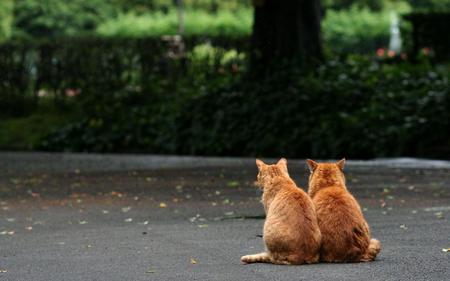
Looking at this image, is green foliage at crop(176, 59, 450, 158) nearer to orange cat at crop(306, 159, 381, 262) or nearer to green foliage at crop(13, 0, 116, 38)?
orange cat at crop(306, 159, 381, 262)

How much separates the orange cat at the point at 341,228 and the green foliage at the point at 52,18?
42.1 meters

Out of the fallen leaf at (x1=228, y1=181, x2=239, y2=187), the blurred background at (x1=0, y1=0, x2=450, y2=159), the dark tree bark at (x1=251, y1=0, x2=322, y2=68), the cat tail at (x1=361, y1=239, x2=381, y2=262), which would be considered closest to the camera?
the cat tail at (x1=361, y1=239, x2=381, y2=262)

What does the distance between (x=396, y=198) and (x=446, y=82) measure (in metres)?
6.80

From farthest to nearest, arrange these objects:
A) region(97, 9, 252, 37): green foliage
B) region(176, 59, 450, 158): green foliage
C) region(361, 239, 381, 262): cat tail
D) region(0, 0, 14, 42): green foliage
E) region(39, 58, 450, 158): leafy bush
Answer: region(0, 0, 14, 42): green foliage
region(97, 9, 252, 37): green foliage
region(39, 58, 450, 158): leafy bush
region(176, 59, 450, 158): green foliage
region(361, 239, 381, 262): cat tail

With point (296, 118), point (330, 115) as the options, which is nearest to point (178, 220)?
point (330, 115)

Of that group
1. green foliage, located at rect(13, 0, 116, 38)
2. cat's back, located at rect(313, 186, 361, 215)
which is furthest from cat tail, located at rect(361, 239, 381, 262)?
→ green foliage, located at rect(13, 0, 116, 38)

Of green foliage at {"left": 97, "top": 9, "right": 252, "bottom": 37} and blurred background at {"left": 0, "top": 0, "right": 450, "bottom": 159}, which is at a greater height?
green foliage at {"left": 97, "top": 9, "right": 252, "bottom": 37}

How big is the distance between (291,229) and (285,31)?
45.6 feet

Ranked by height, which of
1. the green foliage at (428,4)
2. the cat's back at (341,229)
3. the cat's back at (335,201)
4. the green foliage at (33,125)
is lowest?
the green foliage at (33,125)

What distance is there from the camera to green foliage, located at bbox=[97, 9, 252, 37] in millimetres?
44344

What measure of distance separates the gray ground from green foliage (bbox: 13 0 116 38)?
31.8 meters

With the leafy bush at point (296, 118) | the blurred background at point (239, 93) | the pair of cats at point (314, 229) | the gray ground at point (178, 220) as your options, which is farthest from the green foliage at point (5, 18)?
the pair of cats at point (314, 229)

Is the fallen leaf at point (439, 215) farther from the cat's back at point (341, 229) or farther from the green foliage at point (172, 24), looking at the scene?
the green foliage at point (172, 24)

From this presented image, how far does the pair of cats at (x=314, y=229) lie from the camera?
7.81 meters
